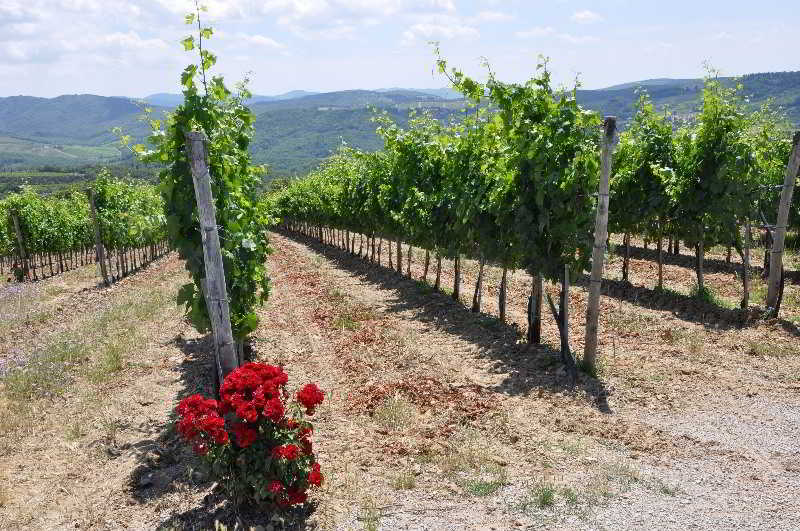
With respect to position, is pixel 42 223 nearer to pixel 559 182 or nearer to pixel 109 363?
pixel 109 363

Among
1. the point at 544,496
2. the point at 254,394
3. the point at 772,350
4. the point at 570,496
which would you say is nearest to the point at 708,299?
the point at 772,350

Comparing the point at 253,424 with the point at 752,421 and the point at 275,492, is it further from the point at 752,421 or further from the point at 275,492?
the point at 752,421

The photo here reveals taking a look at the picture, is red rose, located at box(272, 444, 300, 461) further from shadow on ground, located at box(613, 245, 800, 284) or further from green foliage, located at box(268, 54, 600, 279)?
shadow on ground, located at box(613, 245, 800, 284)

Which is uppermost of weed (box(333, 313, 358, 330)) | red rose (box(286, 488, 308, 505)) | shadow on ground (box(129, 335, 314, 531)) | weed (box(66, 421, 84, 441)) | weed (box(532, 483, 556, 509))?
red rose (box(286, 488, 308, 505))

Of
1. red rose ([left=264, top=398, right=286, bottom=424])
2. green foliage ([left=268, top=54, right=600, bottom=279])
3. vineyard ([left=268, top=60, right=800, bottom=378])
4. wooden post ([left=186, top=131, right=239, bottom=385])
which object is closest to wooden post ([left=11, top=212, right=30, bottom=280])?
vineyard ([left=268, top=60, right=800, bottom=378])

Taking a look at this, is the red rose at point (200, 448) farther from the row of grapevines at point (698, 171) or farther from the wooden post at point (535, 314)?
the row of grapevines at point (698, 171)

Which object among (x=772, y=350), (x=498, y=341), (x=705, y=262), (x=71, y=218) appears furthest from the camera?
(x=71, y=218)

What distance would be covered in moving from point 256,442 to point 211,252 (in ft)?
8.35

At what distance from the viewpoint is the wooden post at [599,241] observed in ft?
29.5

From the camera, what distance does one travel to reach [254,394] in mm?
5809

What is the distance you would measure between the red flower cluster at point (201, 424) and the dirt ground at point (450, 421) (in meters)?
0.81

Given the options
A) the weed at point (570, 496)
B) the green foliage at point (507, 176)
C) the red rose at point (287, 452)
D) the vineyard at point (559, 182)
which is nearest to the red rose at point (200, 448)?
the red rose at point (287, 452)

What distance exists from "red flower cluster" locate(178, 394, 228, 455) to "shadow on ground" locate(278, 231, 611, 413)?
5.18 metres

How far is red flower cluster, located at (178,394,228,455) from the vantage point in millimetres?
5593
